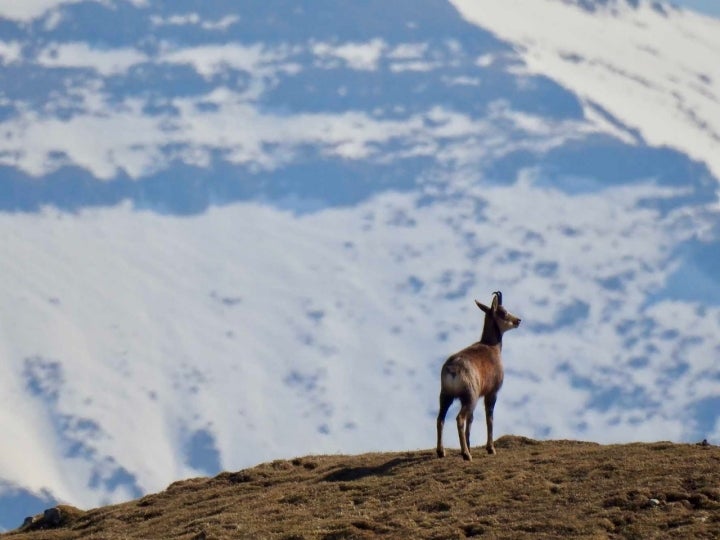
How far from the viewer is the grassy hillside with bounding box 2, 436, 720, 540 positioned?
40.6 meters

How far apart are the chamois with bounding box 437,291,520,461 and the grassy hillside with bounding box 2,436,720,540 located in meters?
1.23

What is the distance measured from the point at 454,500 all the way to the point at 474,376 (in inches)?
252

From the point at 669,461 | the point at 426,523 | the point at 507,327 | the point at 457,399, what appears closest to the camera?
the point at 426,523

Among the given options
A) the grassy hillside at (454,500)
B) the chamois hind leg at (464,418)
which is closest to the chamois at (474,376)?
the chamois hind leg at (464,418)

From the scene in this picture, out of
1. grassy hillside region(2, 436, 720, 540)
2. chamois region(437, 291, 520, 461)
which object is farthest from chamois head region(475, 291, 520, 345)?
grassy hillside region(2, 436, 720, 540)

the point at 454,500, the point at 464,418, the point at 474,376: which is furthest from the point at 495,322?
the point at 454,500

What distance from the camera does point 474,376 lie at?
49.5m

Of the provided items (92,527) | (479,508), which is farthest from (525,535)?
(92,527)

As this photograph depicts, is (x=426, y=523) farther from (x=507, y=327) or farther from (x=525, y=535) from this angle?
(x=507, y=327)

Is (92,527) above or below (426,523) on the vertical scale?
above

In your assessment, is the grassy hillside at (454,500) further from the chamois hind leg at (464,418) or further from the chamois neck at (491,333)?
the chamois neck at (491,333)

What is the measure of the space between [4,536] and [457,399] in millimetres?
17304

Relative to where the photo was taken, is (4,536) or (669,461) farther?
(4,536)

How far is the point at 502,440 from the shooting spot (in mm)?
57219
